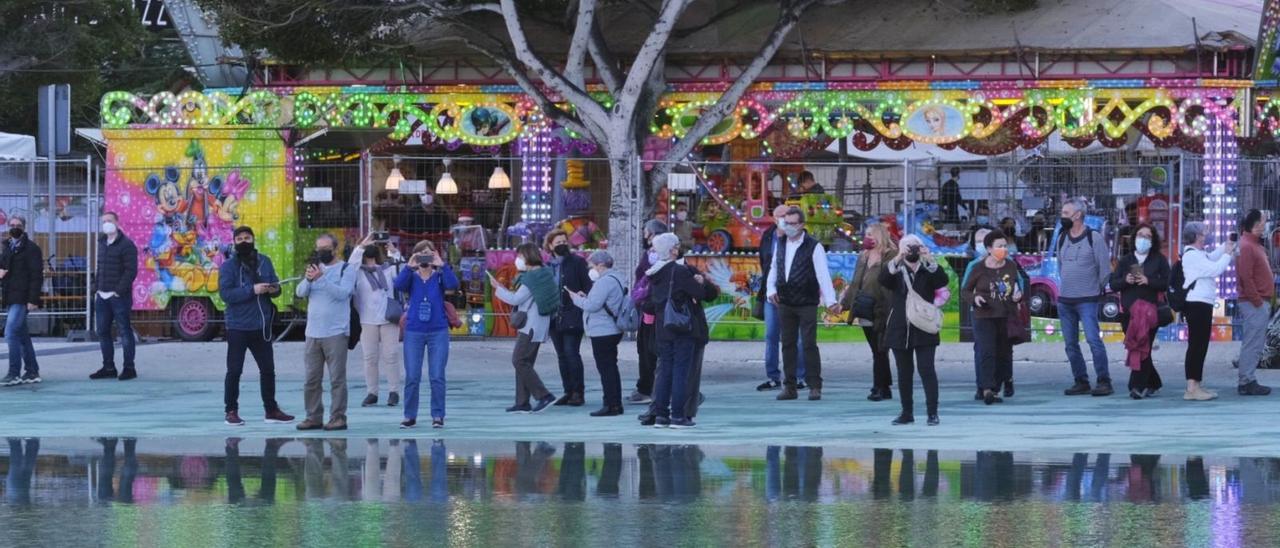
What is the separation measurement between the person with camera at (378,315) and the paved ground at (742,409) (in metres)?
0.34

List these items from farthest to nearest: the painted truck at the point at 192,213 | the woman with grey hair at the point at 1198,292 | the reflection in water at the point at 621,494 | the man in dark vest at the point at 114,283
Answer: the painted truck at the point at 192,213
the man in dark vest at the point at 114,283
the woman with grey hair at the point at 1198,292
the reflection in water at the point at 621,494

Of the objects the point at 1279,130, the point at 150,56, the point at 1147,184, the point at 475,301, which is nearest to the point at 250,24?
the point at 475,301

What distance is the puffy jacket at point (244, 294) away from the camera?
15.0 metres

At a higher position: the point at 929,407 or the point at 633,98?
the point at 633,98

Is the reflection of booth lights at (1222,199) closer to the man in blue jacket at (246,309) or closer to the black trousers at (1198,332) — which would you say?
the black trousers at (1198,332)

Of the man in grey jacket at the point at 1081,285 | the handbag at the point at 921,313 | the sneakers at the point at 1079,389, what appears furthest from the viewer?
the sneakers at the point at 1079,389

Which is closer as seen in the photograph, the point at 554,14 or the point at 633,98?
the point at 633,98

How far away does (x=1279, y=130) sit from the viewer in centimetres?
2408

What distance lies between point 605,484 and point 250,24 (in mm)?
12722

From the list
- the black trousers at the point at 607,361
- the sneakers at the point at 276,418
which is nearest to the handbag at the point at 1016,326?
the black trousers at the point at 607,361

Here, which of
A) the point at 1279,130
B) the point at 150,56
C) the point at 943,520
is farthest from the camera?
the point at 150,56

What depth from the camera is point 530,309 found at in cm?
1627

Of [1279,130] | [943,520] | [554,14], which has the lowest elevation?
[943,520]

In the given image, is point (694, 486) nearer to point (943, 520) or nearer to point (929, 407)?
point (943, 520)
